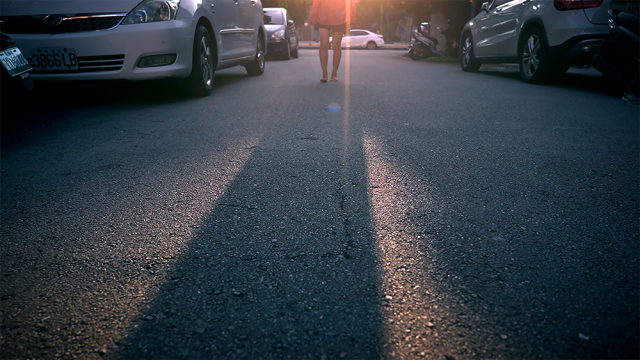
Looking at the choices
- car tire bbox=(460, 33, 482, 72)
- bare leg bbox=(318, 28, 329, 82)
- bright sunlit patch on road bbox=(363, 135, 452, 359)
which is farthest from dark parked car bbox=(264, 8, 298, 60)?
bright sunlit patch on road bbox=(363, 135, 452, 359)

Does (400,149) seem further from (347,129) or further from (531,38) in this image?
(531,38)

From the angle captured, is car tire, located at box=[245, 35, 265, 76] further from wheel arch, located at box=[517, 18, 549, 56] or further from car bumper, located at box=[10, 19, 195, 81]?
wheel arch, located at box=[517, 18, 549, 56]

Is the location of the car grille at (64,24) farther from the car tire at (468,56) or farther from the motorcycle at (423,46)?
the motorcycle at (423,46)

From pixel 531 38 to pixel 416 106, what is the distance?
318cm

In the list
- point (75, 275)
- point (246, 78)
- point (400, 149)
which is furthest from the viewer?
point (246, 78)

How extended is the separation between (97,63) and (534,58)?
6.16 meters

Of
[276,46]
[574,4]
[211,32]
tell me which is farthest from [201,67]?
[276,46]

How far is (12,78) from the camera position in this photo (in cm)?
395

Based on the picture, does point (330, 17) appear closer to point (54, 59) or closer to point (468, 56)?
point (54, 59)

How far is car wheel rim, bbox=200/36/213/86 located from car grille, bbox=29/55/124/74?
40.0 inches

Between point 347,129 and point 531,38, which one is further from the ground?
point 531,38

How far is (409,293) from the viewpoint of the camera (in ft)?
5.46

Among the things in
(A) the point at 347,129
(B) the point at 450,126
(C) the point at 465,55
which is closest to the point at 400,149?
(A) the point at 347,129

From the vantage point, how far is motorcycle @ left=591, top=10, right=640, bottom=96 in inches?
216
